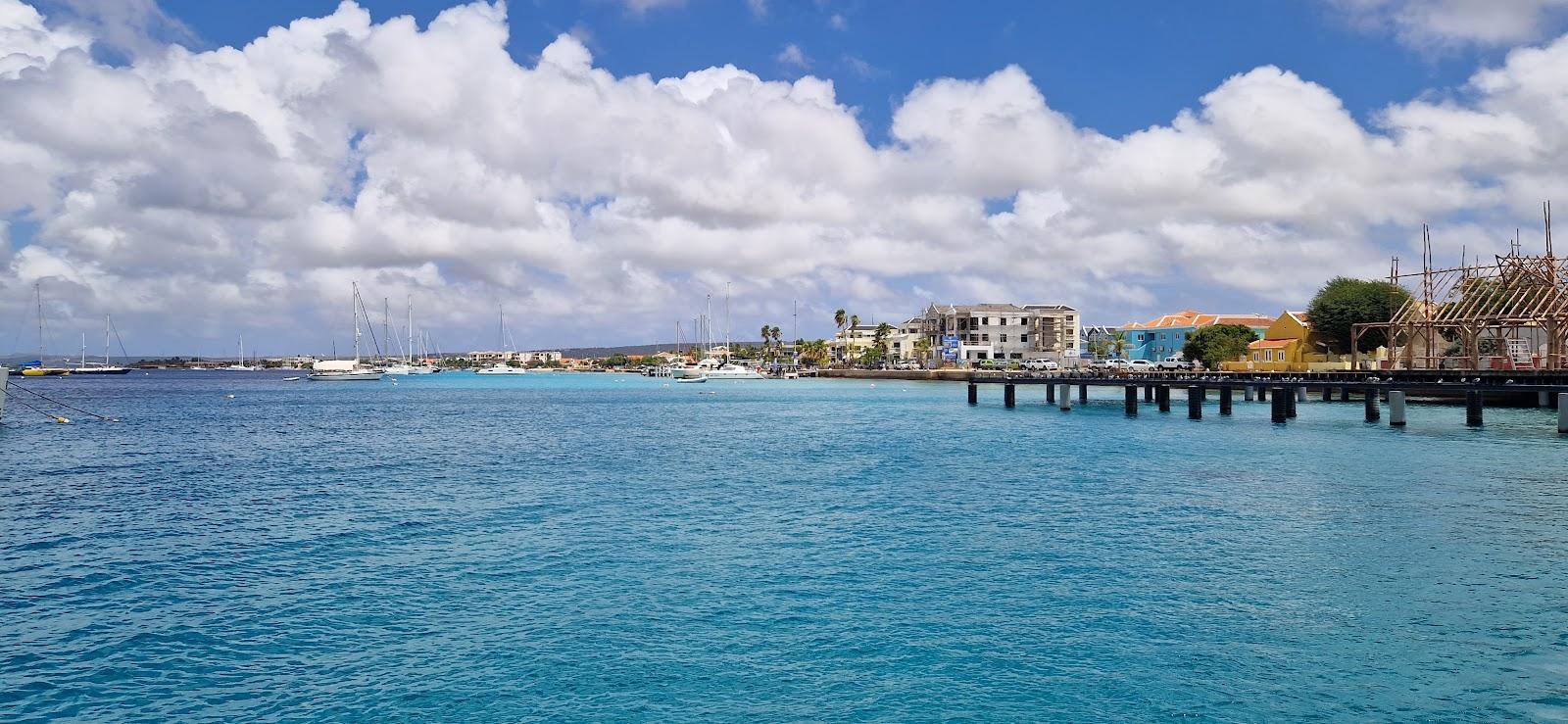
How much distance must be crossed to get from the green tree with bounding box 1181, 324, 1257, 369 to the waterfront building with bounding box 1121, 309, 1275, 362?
638 inches

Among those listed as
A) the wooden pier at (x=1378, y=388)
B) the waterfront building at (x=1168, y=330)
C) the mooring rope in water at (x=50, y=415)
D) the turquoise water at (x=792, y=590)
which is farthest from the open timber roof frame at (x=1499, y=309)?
the mooring rope in water at (x=50, y=415)

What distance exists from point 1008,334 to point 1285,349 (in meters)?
58.0

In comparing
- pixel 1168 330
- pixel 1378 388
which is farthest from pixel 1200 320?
pixel 1378 388

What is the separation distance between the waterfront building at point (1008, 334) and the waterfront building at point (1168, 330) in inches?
374

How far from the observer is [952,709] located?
12977 mm

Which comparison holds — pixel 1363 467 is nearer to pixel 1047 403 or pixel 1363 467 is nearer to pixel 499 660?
pixel 499 660

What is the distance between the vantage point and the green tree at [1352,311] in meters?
96.8

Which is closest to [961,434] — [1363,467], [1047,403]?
[1363,467]

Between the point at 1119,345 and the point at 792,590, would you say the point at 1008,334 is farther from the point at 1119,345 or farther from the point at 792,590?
the point at 792,590

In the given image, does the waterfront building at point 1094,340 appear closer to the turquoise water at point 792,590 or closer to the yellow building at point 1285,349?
the yellow building at point 1285,349

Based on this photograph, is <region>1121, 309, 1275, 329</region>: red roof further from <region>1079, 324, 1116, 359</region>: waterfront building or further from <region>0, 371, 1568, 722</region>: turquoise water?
<region>0, 371, 1568, 722</region>: turquoise water

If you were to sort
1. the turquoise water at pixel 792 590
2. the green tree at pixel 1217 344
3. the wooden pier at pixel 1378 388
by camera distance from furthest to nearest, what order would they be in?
the green tree at pixel 1217 344
the wooden pier at pixel 1378 388
the turquoise water at pixel 792 590

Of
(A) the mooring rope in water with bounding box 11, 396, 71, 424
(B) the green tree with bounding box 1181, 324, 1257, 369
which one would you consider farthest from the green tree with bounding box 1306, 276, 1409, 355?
(A) the mooring rope in water with bounding box 11, 396, 71, 424

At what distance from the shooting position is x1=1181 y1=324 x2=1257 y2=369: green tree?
4619 inches
